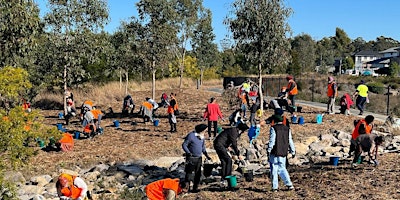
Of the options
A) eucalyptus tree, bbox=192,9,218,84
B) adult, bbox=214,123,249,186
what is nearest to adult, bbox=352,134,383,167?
adult, bbox=214,123,249,186

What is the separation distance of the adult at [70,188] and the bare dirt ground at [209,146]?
253 cm

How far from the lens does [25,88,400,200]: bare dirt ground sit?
9148mm

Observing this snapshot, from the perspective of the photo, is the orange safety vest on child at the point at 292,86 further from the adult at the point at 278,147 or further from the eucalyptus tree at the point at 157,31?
the adult at the point at 278,147

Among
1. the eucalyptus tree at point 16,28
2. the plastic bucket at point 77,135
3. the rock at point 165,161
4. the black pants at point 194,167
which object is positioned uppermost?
the eucalyptus tree at point 16,28

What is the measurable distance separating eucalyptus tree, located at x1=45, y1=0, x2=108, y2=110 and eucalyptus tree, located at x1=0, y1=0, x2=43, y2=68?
5.76 meters

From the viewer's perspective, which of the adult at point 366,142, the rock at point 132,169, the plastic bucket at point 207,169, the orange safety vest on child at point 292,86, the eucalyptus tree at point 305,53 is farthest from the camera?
the eucalyptus tree at point 305,53

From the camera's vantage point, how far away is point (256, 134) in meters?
15.6

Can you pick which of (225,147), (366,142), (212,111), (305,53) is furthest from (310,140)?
(305,53)

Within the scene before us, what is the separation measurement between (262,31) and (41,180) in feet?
34.6

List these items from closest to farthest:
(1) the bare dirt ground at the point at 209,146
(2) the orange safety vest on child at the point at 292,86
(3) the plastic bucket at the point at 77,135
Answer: (1) the bare dirt ground at the point at 209,146
(3) the plastic bucket at the point at 77,135
(2) the orange safety vest on child at the point at 292,86

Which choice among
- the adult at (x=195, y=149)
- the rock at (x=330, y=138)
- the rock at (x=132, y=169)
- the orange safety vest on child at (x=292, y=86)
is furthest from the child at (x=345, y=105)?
the adult at (x=195, y=149)

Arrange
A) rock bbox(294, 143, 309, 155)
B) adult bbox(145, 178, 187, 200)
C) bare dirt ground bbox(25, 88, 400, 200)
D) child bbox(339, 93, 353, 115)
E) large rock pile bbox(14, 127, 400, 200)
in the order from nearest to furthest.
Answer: adult bbox(145, 178, 187, 200)
bare dirt ground bbox(25, 88, 400, 200)
large rock pile bbox(14, 127, 400, 200)
rock bbox(294, 143, 309, 155)
child bbox(339, 93, 353, 115)

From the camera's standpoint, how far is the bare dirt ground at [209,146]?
9.15 meters

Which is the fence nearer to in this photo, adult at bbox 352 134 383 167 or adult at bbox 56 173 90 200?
adult at bbox 352 134 383 167
